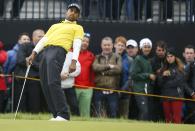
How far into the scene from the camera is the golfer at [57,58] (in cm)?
1200

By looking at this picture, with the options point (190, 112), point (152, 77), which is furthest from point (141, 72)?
point (190, 112)

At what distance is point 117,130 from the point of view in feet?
32.4

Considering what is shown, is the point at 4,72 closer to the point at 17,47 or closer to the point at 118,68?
the point at 17,47

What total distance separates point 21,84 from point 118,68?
2.00 m

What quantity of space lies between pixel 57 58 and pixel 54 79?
13.9 inches

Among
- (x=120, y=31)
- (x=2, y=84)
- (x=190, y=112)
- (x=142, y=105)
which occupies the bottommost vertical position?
(x=190, y=112)

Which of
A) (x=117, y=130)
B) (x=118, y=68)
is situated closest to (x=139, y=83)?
(x=118, y=68)

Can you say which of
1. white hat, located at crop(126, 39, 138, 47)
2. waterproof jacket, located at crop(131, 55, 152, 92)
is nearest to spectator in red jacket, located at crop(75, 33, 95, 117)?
white hat, located at crop(126, 39, 138, 47)

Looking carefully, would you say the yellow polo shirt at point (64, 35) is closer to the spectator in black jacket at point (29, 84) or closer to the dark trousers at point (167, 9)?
the spectator in black jacket at point (29, 84)

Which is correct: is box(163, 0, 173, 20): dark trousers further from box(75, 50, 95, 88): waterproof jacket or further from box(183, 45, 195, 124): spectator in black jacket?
box(75, 50, 95, 88): waterproof jacket

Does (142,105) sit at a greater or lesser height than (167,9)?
lesser

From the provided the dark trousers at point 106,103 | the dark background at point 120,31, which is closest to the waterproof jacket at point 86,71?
the dark trousers at point 106,103

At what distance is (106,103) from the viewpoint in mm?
15312

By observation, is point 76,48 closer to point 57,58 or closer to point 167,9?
point 57,58
